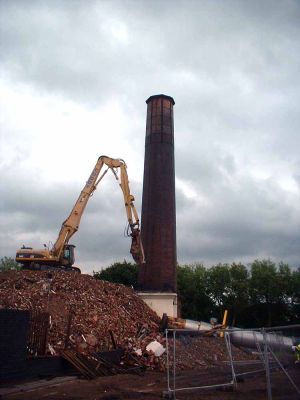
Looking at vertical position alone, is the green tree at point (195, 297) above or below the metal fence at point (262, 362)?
above

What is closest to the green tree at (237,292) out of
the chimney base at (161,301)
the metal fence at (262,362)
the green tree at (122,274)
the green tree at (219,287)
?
the green tree at (219,287)

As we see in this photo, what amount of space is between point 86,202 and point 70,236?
236 centimetres

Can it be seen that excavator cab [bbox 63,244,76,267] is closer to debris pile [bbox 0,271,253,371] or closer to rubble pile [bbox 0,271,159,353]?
rubble pile [bbox 0,271,159,353]

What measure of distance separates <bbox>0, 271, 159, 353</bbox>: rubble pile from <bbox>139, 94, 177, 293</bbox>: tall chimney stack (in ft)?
28.2

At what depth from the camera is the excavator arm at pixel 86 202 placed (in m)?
23.5

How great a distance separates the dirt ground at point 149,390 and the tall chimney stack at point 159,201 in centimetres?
1902

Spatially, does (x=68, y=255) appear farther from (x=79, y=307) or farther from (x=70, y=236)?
(x=79, y=307)

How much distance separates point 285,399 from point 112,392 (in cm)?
452

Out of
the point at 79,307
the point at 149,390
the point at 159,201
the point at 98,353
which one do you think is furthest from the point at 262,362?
the point at 159,201

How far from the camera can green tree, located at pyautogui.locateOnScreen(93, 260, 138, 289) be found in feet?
165

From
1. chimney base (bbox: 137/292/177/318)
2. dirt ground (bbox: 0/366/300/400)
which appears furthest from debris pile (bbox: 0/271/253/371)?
chimney base (bbox: 137/292/177/318)

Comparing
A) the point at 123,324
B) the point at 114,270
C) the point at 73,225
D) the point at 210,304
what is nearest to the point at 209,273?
the point at 210,304

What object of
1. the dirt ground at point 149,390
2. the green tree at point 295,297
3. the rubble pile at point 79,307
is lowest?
the dirt ground at point 149,390

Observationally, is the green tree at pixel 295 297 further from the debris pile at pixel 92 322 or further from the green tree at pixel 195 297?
the debris pile at pixel 92 322
